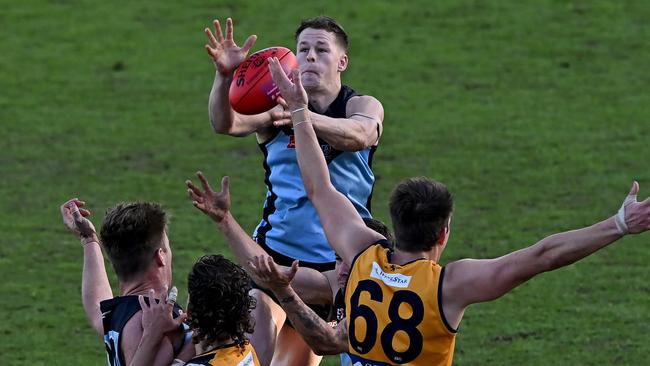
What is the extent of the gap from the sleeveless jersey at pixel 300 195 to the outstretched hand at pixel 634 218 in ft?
8.74

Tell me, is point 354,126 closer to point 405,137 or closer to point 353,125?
point 353,125

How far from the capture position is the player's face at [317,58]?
812cm

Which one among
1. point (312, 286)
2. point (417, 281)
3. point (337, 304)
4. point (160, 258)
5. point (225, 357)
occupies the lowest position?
point (337, 304)

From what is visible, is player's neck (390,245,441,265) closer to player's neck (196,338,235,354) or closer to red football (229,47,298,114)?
player's neck (196,338,235,354)

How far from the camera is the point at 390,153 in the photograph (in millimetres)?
14773

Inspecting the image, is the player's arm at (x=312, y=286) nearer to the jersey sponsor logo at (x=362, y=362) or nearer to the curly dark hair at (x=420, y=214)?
the jersey sponsor logo at (x=362, y=362)

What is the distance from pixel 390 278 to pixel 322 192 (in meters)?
0.71

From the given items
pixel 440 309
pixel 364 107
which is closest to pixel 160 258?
pixel 440 309

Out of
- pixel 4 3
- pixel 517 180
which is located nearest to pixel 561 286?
pixel 517 180

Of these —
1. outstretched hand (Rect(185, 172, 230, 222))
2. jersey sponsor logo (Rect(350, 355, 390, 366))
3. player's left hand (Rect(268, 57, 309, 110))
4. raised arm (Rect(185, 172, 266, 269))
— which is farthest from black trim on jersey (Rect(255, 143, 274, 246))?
jersey sponsor logo (Rect(350, 355, 390, 366))

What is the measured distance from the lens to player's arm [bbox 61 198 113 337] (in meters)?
6.91

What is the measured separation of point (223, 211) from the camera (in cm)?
686

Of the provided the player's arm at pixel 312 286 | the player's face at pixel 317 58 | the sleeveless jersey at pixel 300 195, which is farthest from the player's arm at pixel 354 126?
the player's arm at pixel 312 286

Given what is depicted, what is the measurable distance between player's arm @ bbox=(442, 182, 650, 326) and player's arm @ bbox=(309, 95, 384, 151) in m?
1.67
